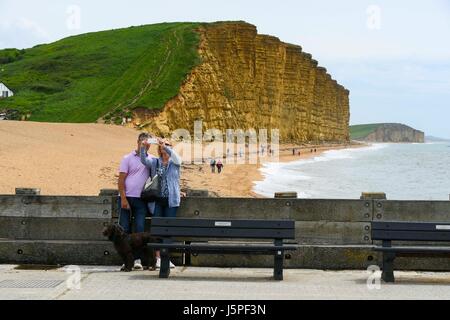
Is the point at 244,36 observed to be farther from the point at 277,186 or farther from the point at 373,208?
the point at 373,208

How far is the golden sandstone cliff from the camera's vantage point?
97.5 m

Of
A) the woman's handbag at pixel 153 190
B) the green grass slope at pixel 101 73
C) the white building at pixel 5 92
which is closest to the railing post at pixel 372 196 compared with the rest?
the woman's handbag at pixel 153 190

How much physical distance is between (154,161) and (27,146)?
44.4 meters

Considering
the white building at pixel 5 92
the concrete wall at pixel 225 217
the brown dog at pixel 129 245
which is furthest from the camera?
the white building at pixel 5 92

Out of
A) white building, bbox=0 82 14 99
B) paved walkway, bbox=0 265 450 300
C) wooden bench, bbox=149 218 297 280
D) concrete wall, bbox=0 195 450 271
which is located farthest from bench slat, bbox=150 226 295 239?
white building, bbox=0 82 14 99

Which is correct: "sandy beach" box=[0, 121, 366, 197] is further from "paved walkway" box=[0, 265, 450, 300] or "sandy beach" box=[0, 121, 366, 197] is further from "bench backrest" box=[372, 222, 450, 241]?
"bench backrest" box=[372, 222, 450, 241]

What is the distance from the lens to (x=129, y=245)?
11.1 meters

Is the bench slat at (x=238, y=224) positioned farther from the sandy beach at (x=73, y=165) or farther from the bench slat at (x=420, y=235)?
the sandy beach at (x=73, y=165)

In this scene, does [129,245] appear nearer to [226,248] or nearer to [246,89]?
[226,248]

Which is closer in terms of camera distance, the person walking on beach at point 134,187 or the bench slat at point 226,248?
the bench slat at point 226,248

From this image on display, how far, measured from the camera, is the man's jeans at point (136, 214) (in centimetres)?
1170

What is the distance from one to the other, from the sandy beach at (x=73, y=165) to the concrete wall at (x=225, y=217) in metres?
21.6
